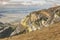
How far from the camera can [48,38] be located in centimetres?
2034

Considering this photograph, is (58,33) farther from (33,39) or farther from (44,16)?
(44,16)

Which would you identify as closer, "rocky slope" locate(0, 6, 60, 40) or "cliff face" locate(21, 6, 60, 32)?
"cliff face" locate(21, 6, 60, 32)

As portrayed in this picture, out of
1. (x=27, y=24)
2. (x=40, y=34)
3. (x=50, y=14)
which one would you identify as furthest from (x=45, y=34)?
(x=27, y=24)

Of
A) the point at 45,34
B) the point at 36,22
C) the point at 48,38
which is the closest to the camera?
the point at 48,38

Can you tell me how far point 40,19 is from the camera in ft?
151

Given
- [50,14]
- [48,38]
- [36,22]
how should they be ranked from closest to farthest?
1. [48,38]
2. [50,14]
3. [36,22]

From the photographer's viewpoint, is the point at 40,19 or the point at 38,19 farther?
the point at 38,19

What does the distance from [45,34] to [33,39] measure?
1.34 meters

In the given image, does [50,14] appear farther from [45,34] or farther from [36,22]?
[45,34]

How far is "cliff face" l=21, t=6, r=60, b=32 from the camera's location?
42594mm

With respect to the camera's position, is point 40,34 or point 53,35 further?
point 40,34

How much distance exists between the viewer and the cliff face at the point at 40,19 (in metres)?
42.6

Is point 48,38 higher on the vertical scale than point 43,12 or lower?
higher

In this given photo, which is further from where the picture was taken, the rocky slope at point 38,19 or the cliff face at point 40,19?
the rocky slope at point 38,19
